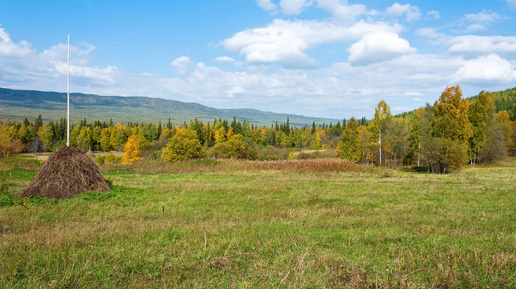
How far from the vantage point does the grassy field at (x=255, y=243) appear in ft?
14.3

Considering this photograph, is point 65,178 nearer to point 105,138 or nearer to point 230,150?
point 230,150

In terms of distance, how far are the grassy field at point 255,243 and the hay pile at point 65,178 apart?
25.4 inches

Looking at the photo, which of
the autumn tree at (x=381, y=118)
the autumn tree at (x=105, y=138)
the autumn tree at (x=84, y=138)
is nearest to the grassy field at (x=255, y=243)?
the autumn tree at (x=381, y=118)

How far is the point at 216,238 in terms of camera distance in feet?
20.5

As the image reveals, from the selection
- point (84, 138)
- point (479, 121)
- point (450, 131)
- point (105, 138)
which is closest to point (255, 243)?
point (450, 131)

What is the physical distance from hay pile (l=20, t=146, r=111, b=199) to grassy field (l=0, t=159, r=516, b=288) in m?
0.65

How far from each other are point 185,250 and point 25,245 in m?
3.11

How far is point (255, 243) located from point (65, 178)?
9353 mm

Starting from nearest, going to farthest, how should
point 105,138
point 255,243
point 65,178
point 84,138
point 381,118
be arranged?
point 255,243 < point 65,178 < point 381,118 < point 84,138 < point 105,138

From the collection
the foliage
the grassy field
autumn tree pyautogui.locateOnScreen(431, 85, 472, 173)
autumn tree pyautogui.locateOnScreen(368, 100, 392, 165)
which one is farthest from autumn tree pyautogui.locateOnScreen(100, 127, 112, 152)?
the grassy field

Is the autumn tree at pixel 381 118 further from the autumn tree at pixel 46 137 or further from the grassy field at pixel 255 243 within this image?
Answer: the autumn tree at pixel 46 137

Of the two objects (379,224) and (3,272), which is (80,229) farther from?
(379,224)

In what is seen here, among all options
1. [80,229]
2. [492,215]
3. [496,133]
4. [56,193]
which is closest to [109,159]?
[56,193]

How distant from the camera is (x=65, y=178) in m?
11.5
